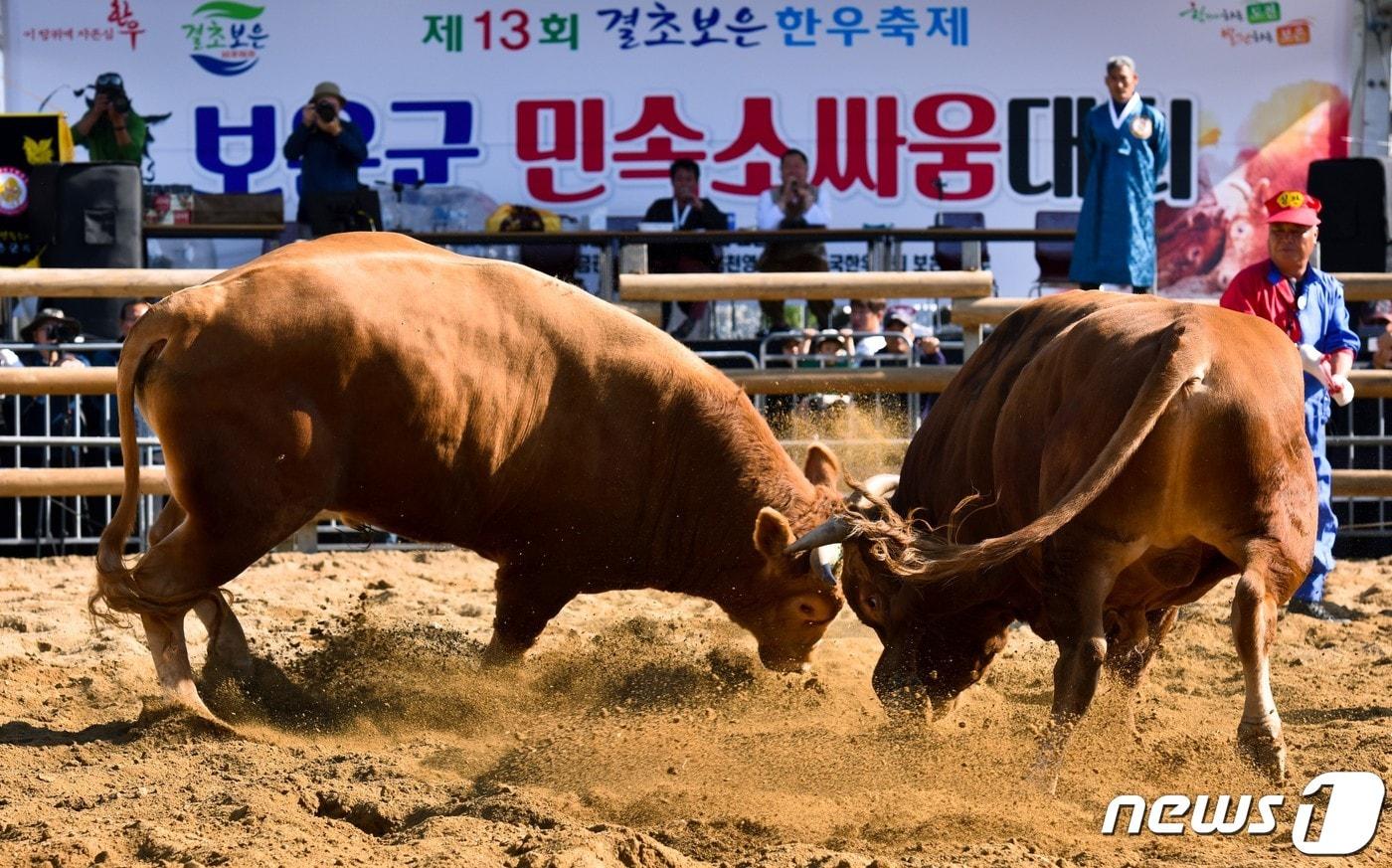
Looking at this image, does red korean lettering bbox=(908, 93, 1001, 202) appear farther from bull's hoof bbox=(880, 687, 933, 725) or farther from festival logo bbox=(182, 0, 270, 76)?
bull's hoof bbox=(880, 687, 933, 725)

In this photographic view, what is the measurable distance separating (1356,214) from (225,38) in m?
7.98

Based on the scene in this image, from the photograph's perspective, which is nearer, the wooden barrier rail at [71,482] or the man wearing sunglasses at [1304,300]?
the man wearing sunglasses at [1304,300]

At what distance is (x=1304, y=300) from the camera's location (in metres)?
6.09

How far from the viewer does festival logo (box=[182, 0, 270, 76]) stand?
1196cm

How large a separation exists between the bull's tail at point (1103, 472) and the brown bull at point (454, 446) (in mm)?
1157

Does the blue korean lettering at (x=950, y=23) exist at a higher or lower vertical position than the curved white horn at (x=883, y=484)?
higher

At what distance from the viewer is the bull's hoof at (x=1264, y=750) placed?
3.88 meters

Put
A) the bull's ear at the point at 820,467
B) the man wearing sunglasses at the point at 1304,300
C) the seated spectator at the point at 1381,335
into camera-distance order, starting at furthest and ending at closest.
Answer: the seated spectator at the point at 1381,335 → the man wearing sunglasses at the point at 1304,300 → the bull's ear at the point at 820,467

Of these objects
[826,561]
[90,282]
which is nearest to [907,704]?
[826,561]

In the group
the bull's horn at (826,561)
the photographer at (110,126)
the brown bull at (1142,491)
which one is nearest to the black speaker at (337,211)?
the photographer at (110,126)

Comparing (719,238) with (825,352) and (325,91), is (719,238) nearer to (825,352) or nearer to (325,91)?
(825,352)

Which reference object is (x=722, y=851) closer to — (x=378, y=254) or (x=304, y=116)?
(x=378, y=254)

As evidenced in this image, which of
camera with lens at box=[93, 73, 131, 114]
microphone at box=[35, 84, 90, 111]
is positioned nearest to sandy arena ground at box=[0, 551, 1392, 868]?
camera with lens at box=[93, 73, 131, 114]

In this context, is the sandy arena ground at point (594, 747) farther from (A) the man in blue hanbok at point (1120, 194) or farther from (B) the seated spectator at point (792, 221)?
(B) the seated spectator at point (792, 221)
